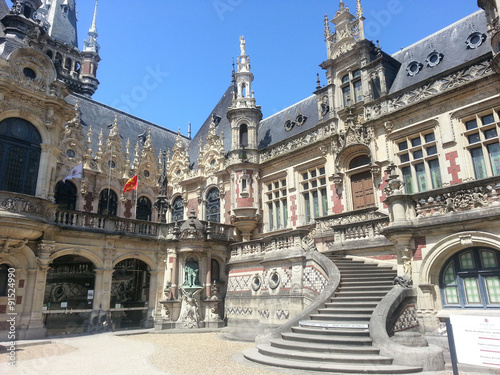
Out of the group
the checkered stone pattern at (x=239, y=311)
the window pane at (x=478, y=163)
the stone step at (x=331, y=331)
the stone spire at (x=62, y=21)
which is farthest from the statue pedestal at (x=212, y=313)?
the stone spire at (x=62, y=21)

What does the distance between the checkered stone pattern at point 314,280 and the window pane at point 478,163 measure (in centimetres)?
755

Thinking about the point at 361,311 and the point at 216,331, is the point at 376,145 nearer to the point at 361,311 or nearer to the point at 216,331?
the point at 361,311

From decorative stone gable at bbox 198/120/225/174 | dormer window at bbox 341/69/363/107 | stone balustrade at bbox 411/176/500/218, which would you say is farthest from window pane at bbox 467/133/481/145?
decorative stone gable at bbox 198/120/225/174

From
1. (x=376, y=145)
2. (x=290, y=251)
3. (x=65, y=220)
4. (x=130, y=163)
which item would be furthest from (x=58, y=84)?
(x=376, y=145)

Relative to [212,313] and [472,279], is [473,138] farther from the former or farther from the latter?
[212,313]

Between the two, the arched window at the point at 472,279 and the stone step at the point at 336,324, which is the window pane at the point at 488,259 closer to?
the arched window at the point at 472,279

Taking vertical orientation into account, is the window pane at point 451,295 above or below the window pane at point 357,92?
below

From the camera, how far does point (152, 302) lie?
20312 millimetres

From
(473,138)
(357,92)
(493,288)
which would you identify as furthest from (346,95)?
(493,288)

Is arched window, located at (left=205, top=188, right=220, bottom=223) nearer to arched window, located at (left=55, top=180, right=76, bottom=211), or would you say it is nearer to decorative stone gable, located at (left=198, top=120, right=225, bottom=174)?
decorative stone gable, located at (left=198, top=120, right=225, bottom=174)

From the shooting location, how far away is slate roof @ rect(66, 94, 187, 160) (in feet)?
88.4

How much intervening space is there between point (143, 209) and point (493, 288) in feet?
70.2

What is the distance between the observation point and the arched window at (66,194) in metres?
22.1

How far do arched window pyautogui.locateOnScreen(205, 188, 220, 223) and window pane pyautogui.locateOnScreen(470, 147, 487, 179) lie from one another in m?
15.1
